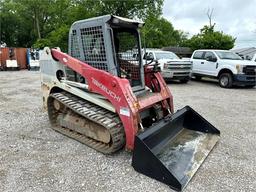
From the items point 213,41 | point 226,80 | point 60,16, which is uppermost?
point 60,16

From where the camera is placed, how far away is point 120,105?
432 centimetres

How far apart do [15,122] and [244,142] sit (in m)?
5.02

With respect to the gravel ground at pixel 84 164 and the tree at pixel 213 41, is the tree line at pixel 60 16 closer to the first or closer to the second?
the tree at pixel 213 41

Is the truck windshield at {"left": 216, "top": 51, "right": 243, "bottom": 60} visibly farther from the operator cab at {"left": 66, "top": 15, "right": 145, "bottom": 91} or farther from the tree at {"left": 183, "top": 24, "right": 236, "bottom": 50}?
the tree at {"left": 183, "top": 24, "right": 236, "bottom": 50}

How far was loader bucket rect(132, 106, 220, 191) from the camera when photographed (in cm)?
369

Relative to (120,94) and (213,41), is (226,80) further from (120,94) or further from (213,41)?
(213,41)

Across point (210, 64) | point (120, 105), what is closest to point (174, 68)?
point (210, 64)

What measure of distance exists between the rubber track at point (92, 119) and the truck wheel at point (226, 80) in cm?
940

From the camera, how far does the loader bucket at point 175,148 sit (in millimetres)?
3688

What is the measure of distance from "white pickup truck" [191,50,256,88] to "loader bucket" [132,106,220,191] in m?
8.12

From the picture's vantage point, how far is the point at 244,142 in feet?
17.5

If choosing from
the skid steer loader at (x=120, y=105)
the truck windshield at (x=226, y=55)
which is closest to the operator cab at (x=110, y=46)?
the skid steer loader at (x=120, y=105)

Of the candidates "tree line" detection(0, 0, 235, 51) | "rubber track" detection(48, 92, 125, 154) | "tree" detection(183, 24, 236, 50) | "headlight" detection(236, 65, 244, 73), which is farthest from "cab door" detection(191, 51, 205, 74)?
"tree line" detection(0, 0, 235, 51)

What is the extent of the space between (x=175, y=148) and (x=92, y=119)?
147 cm
